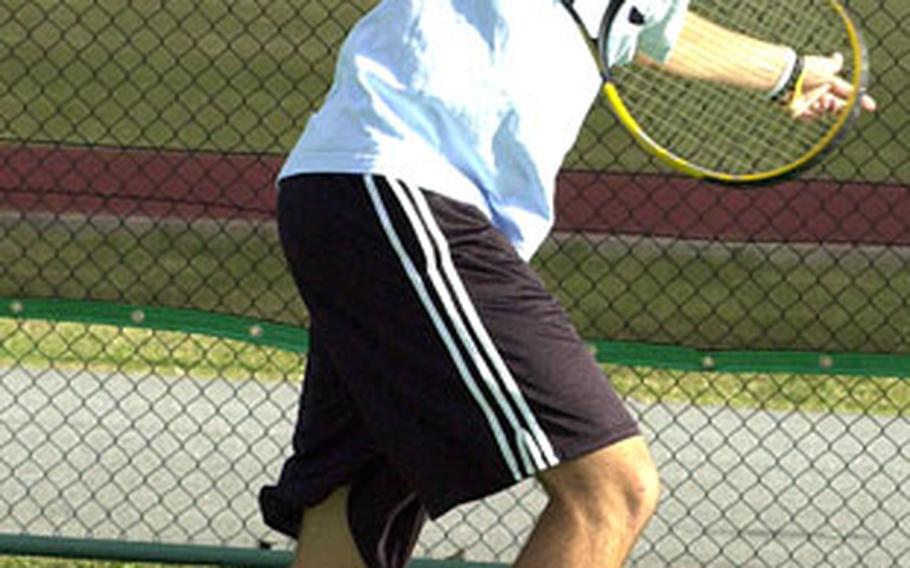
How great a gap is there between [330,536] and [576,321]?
450 cm

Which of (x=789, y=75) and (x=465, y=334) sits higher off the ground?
(x=465, y=334)

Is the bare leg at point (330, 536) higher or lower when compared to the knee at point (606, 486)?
lower

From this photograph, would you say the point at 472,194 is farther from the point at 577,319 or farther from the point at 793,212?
the point at 793,212

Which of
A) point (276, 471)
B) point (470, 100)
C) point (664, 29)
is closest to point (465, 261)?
point (470, 100)

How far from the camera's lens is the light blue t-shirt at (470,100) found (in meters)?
3.47

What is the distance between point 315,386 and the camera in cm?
379

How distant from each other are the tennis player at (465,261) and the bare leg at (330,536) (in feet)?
0.91

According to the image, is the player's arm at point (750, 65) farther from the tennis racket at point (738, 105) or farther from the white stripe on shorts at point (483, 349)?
the white stripe on shorts at point (483, 349)

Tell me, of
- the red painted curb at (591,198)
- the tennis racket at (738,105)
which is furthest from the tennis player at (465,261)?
the red painted curb at (591,198)

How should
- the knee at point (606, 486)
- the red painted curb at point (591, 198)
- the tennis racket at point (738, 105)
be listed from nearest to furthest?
1. the knee at point (606, 486)
2. the tennis racket at point (738, 105)
3. the red painted curb at point (591, 198)

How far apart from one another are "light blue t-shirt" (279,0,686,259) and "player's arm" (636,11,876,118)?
20cm

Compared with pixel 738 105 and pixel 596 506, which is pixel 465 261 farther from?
pixel 738 105

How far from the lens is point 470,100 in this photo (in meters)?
3.46

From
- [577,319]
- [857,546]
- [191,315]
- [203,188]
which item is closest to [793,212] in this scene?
[577,319]
